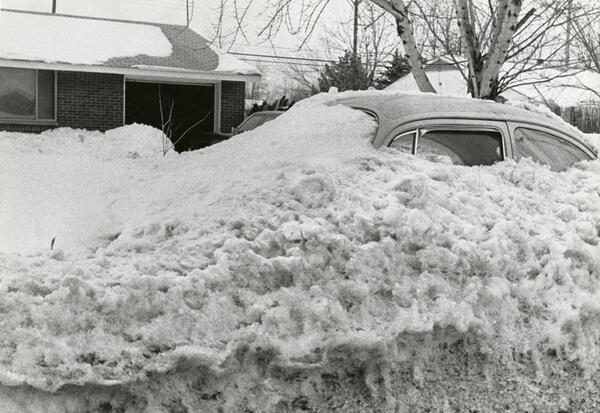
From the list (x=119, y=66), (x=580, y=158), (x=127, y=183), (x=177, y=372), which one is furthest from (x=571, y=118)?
(x=177, y=372)

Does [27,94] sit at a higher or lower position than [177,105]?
higher

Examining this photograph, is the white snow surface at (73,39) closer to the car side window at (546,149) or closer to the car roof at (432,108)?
the car roof at (432,108)

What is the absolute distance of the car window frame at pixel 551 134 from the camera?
5664mm

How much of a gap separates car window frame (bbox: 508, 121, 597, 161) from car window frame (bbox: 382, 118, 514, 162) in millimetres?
53

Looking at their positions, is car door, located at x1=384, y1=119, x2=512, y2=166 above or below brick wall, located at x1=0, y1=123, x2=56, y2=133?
above

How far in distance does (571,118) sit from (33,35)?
21.3m

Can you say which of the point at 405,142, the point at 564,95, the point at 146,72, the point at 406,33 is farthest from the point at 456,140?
the point at 564,95

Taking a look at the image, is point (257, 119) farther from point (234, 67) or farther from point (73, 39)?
point (73, 39)

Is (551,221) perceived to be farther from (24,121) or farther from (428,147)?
(24,121)

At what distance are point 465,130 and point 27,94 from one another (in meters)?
14.4

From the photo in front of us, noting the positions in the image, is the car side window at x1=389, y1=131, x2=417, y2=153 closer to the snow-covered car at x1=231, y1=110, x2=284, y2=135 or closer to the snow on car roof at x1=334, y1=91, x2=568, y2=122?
the snow on car roof at x1=334, y1=91, x2=568, y2=122

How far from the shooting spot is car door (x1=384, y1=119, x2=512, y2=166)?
524cm

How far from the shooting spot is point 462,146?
5.52 m

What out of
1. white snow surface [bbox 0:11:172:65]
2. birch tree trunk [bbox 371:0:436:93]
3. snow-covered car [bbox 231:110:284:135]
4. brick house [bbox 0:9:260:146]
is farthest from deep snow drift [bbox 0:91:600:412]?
white snow surface [bbox 0:11:172:65]
